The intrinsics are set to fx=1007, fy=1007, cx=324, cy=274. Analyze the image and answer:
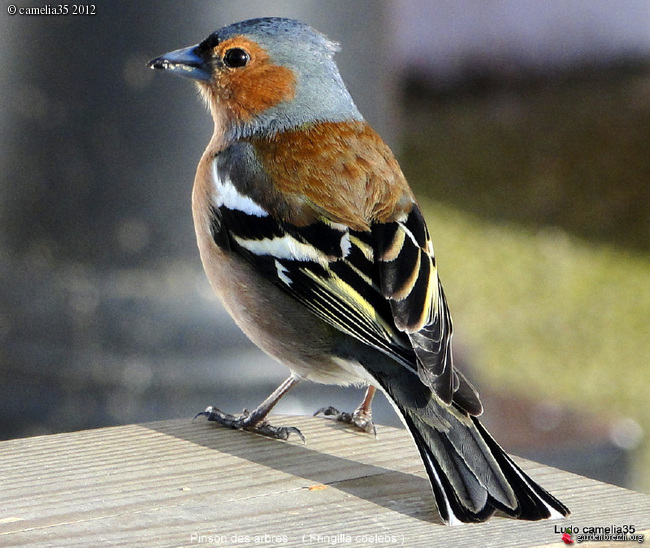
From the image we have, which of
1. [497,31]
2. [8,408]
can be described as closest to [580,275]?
[497,31]

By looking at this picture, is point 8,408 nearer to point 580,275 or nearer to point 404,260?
point 404,260

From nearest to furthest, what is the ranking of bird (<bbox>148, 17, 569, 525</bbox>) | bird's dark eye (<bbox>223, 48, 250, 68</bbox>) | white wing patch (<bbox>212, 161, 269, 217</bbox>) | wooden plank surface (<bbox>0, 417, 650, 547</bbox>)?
wooden plank surface (<bbox>0, 417, 650, 547</bbox>) → bird (<bbox>148, 17, 569, 525</bbox>) → white wing patch (<bbox>212, 161, 269, 217</bbox>) → bird's dark eye (<bbox>223, 48, 250, 68</bbox>)

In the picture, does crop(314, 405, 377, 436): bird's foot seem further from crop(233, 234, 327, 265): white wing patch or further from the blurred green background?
the blurred green background

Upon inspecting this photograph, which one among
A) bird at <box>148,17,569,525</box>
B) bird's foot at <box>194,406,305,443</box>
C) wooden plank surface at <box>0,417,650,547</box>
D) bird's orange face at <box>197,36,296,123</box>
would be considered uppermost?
bird's orange face at <box>197,36,296,123</box>

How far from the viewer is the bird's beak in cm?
352

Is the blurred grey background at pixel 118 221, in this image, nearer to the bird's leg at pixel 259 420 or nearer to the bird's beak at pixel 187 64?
the bird's beak at pixel 187 64

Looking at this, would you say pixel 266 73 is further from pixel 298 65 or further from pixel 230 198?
pixel 230 198

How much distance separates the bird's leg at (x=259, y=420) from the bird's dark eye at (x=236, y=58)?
1.15 m

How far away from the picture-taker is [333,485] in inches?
107

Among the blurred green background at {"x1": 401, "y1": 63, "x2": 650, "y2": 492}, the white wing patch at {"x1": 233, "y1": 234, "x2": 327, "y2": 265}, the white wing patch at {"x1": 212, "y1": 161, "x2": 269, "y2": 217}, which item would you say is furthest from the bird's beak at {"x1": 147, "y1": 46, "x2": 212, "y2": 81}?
the blurred green background at {"x1": 401, "y1": 63, "x2": 650, "y2": 492}

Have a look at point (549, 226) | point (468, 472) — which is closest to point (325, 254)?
point (468, 472)

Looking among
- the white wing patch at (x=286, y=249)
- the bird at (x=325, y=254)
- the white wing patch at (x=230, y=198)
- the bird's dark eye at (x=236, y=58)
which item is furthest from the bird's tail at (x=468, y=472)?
the bird's dark eye at (x=236, y=58)

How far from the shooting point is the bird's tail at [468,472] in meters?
2.45

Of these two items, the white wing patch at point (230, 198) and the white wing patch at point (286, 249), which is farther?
the white wing patch at point (230, 198)
